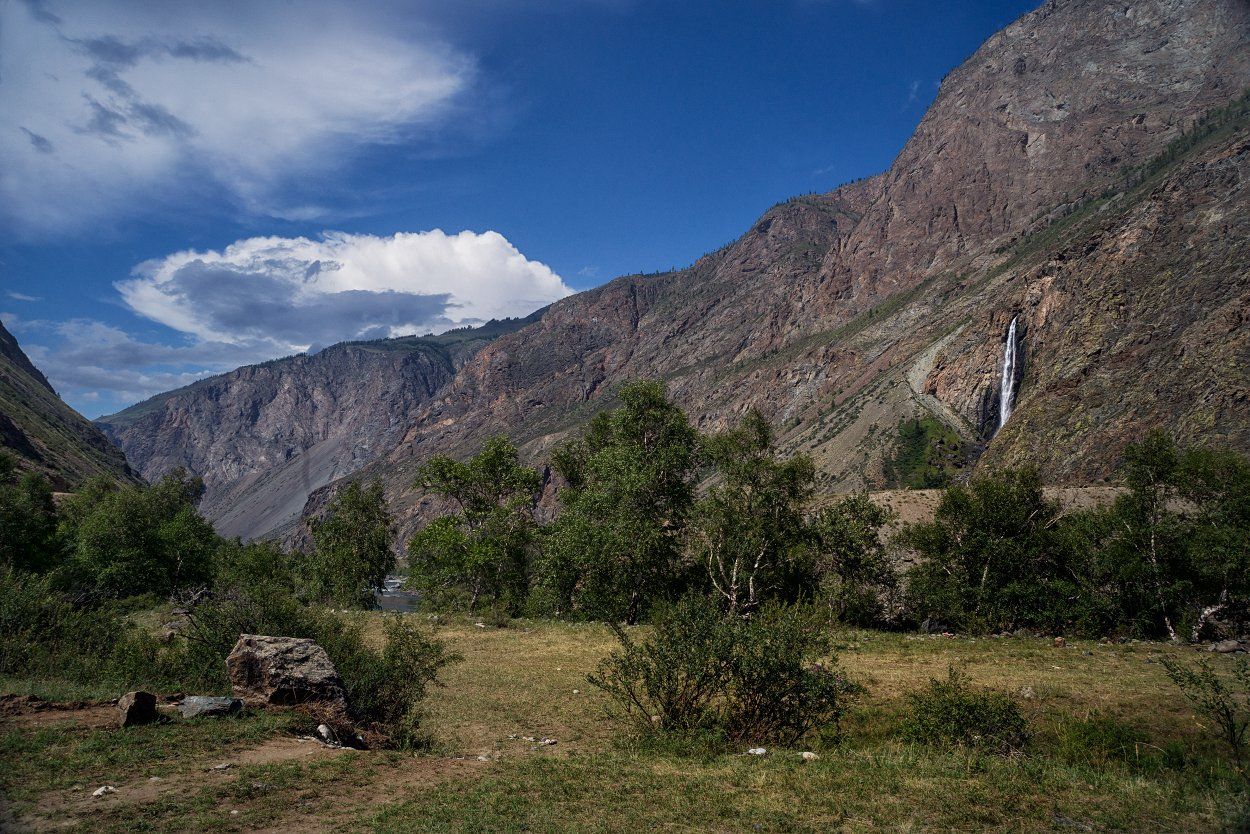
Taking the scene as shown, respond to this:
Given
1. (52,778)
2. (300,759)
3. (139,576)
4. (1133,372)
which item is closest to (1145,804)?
(300,759)

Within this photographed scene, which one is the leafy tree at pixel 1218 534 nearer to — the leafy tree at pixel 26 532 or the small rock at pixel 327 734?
the small rock at pixel 327 734

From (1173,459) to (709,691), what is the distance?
29.2 meters

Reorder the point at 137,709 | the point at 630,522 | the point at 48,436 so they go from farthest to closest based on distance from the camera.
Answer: the point at 48,436
the point at 630,522
the point at 137,709

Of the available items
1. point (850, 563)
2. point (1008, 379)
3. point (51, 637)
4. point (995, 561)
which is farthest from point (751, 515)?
point (1008, 379)

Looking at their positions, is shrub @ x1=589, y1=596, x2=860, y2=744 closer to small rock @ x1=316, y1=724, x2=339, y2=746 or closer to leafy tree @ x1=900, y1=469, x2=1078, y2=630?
small rock @ x1=316, y1=724, x2=339, y2=746

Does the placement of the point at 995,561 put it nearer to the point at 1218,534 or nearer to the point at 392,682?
the point at 1218,534

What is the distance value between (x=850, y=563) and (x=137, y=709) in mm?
32014

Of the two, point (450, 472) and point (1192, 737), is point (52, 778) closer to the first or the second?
point (1192, 737)

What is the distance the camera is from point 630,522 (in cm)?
3209

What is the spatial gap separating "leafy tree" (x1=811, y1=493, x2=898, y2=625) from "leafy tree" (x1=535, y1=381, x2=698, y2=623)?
8.04 m

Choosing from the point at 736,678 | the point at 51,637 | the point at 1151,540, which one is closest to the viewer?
the point at 736,678

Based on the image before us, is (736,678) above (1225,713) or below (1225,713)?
above

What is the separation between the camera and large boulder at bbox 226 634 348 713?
13.2 metres

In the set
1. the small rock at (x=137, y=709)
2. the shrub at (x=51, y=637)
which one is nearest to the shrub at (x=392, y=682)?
the small rock at (x=137, y=709)
